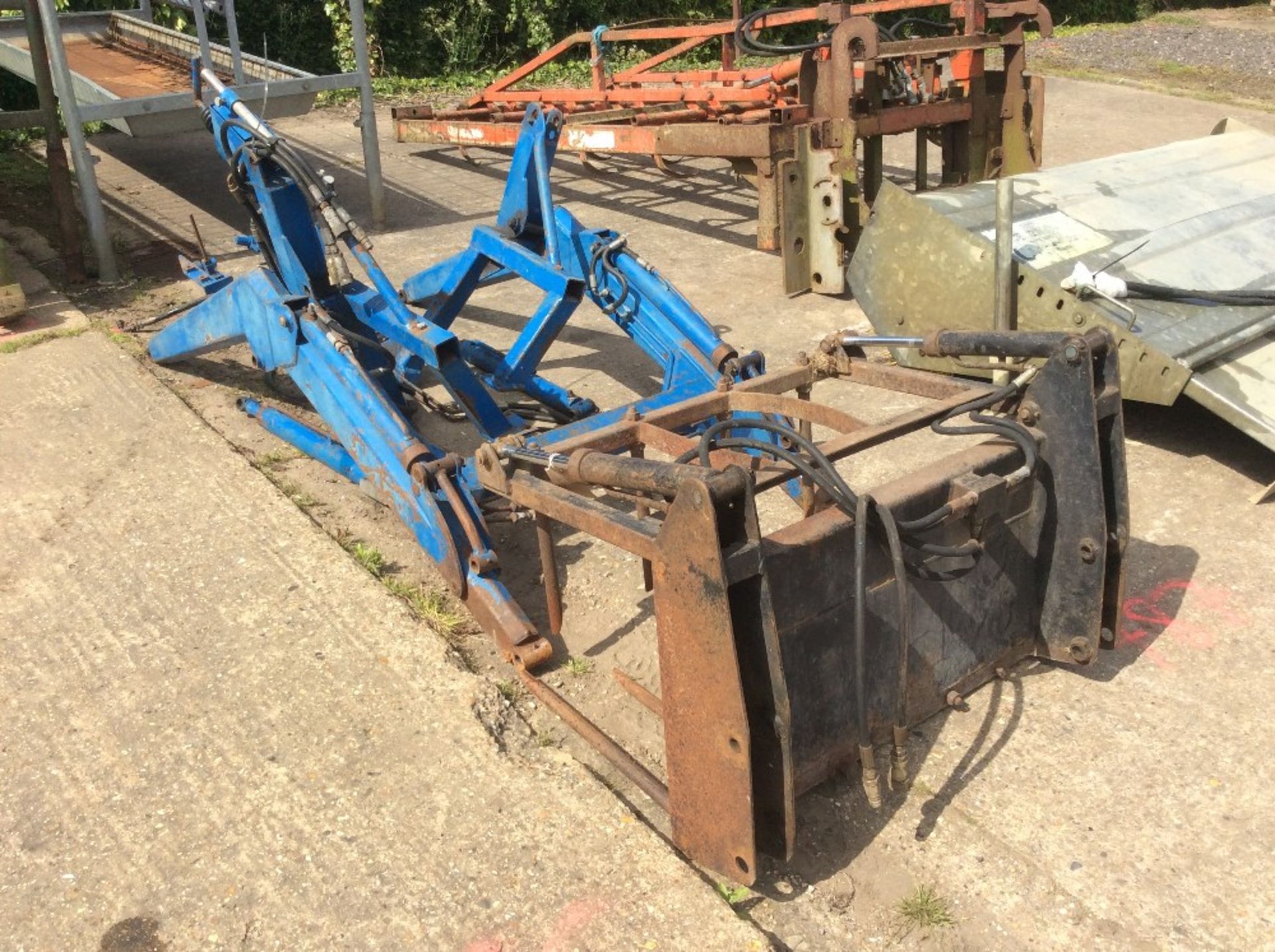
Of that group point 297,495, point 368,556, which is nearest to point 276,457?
point 297,495

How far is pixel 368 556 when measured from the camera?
12.4 feet

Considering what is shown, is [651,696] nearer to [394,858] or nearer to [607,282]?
[394,858]

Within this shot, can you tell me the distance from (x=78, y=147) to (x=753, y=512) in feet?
19.1

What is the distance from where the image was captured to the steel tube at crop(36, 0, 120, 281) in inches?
252

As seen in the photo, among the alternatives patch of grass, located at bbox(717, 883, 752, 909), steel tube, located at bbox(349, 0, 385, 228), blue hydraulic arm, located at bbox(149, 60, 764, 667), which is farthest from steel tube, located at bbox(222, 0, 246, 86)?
patch of grass, located at bbox(717, 883, 752, 909)

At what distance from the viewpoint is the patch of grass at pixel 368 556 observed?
12.1ft

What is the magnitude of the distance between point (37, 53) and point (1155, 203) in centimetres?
628

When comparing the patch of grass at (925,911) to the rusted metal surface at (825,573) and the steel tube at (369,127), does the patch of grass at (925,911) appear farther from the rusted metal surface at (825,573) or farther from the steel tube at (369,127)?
the steel tube at (369,127)

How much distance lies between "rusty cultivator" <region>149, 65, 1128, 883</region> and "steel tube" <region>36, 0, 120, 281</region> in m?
2.82

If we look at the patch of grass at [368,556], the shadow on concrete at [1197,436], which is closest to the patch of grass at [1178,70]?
the shadow on concrete at [1197,436]

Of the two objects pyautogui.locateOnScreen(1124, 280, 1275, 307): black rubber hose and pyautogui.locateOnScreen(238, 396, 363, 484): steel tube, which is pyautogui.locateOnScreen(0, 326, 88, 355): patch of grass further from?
pyautogui.locateOnScreen(1124, 280, 1275, 307): black rubber hose

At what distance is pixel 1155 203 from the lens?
16.1 feet

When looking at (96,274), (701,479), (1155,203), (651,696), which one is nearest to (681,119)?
(1155,203)

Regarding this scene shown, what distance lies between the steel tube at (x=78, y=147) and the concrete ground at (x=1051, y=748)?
73.7 inches
